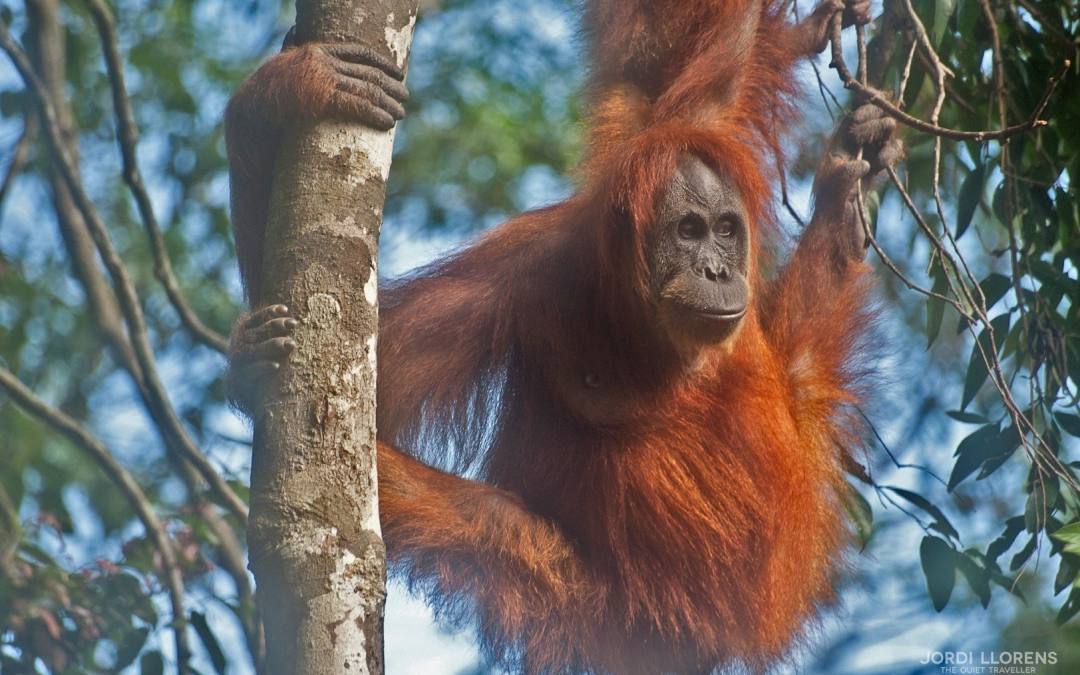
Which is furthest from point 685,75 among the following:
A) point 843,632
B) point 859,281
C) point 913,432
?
point 913,432

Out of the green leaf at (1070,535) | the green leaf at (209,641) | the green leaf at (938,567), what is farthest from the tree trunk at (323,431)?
the green leaf at (209,641)

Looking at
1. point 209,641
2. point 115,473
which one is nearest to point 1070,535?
point 209,641

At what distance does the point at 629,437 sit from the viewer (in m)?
3.80

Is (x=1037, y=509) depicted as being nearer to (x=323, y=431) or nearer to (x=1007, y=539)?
(x=1007, y=539)

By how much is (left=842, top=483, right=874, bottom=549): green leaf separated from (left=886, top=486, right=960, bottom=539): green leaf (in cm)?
34

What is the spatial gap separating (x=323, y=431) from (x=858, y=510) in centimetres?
228

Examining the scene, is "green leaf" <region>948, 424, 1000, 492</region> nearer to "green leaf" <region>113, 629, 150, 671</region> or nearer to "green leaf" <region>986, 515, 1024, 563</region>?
"green leaf" <region>986, 515, 1024, 563</region>

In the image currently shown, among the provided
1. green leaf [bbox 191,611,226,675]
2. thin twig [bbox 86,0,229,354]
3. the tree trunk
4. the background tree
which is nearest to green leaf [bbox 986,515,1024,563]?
the background tree

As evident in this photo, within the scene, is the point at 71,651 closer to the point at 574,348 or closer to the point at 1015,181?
the point at 574,348

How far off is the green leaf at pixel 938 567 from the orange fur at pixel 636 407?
0.52 metres

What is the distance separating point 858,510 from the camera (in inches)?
157

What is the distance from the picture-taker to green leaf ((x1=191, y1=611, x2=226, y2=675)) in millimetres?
4613

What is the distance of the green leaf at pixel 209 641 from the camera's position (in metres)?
4.61

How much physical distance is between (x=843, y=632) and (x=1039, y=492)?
936 millimetres
